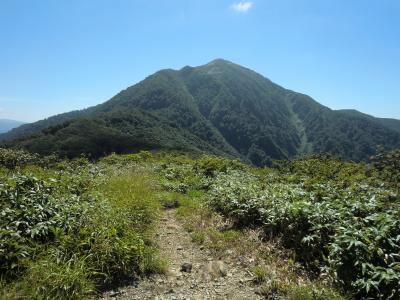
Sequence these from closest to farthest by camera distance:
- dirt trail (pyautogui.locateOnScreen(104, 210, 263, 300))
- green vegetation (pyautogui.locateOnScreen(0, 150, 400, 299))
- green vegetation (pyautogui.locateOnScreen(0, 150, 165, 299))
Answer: green vegetation (pyautogui.locateOnScreen(0, 150, 165, 299)) < green vegetation (pyautogui.locateOnScreen(0, 150, 400, 299)) < dirt trail (pyautogui.locateOnScreen(104, 210, 263, 300))

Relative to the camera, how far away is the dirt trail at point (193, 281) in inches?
192

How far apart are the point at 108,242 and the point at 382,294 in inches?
160

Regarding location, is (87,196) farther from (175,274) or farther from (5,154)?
(5,154)

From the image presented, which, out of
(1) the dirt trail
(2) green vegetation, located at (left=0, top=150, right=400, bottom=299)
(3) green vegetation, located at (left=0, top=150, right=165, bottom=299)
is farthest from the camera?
(1) the dirt trail

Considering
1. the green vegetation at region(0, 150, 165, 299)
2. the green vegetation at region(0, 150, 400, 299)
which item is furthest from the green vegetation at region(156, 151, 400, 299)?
the green vegetation at region(0, 150, 165, 299)

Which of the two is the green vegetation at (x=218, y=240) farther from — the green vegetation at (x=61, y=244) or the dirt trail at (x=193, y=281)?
the dirt trail at (x=193, y=281)

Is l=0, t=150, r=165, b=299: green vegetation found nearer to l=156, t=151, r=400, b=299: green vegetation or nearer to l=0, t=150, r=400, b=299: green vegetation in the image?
l=0, t=150, r=400, b=299: green vegetation

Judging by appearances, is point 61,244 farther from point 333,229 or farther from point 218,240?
point 333,229

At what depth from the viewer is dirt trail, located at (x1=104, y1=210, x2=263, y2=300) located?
4.88 m

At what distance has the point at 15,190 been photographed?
5875 mm

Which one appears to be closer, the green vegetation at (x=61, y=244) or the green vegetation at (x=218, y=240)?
the green vegetation at (x=61, y=244)

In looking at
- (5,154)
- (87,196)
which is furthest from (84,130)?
(87,196)

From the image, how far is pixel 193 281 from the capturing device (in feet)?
17.6

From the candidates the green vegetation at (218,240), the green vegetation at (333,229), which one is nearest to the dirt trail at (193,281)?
the green vegetation at (218,240)
